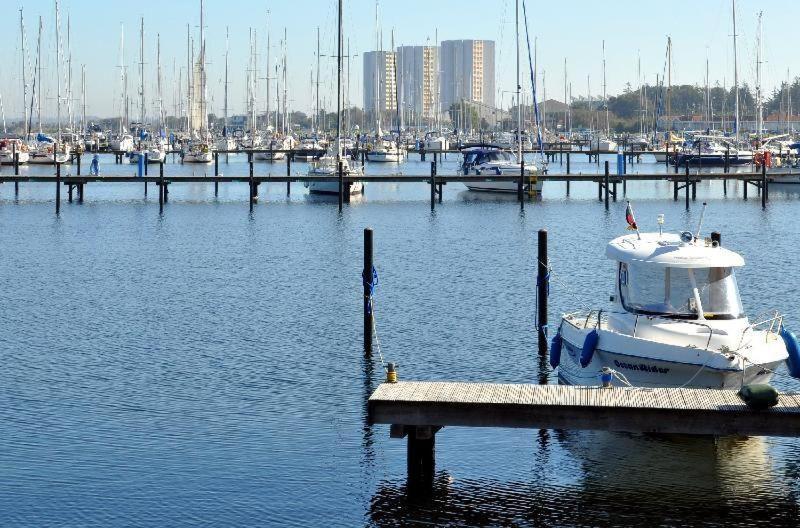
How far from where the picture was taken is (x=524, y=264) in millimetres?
54844

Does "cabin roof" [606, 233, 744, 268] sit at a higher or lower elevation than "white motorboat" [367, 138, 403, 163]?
lower

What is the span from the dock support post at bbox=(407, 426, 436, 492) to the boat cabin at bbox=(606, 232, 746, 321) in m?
6.08

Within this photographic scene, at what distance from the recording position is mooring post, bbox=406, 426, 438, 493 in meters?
22.2

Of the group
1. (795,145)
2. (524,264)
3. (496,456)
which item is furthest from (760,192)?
(496,456)

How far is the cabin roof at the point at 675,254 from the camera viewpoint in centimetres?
2578

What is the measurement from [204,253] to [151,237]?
28.1ft

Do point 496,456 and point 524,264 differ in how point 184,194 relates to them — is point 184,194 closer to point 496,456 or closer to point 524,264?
point 524,264

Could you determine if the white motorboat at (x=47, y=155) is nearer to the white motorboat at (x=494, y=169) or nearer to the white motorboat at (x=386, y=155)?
the white motorboat at (x=386, y=155)

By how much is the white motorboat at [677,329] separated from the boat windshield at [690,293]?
19 millimetres

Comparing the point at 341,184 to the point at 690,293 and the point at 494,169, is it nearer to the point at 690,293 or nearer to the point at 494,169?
the point at 494,169

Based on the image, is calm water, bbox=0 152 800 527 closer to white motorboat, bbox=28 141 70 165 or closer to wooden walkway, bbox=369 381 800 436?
wooden walkway, bbox=369 381 800 436

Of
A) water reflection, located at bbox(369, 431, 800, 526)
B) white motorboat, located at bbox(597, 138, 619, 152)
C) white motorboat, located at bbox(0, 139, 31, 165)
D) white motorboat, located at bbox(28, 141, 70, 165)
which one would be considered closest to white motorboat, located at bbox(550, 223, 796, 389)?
water reflection, located at bbox(369, 431, 800, 526)

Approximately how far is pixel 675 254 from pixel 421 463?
7.02 metres

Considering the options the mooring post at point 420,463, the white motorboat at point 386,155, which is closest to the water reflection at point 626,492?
the mooring post at point 420,463
